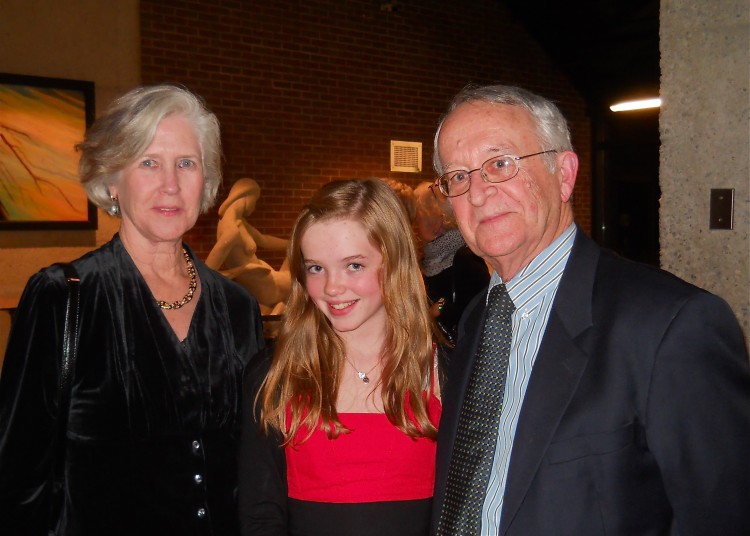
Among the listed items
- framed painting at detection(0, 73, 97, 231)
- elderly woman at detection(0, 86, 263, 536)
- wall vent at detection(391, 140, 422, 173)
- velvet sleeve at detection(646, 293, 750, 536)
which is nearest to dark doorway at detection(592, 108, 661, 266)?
wall vent at detection(391, 140, 422, 173)

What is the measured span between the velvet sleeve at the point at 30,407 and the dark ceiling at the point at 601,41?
7.34m

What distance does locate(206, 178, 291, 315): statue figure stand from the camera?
597 cm

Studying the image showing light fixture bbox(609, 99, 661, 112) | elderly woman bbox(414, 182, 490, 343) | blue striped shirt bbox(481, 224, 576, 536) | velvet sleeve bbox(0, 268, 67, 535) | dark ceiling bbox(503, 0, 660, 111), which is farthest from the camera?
light fixture bbox(609, 99, 661, 112)

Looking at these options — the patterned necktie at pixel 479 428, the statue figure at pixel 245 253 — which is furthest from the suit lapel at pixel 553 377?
the statue figure at pixel 245 253

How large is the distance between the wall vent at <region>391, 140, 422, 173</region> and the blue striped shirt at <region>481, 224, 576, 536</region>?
6377 mm

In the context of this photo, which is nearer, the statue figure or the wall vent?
the statue figure

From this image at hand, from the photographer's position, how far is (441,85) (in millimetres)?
8102

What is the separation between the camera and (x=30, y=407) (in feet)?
5.12

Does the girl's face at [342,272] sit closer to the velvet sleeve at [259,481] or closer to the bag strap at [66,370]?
the velvet sleeve at [259,481]

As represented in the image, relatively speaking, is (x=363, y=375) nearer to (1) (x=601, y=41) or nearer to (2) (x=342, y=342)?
(2) (x=342, y=342)

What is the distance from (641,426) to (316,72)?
21.3 feet

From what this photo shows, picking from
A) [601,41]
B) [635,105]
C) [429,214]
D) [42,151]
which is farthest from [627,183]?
[42,151]

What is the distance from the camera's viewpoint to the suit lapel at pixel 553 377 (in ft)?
4.00

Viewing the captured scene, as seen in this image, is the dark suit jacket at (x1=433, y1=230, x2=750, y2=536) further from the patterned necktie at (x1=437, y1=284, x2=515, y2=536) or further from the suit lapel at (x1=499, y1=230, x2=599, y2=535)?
the patterned necktie at (x1=437, y1=284, x2=515, y2=536)
